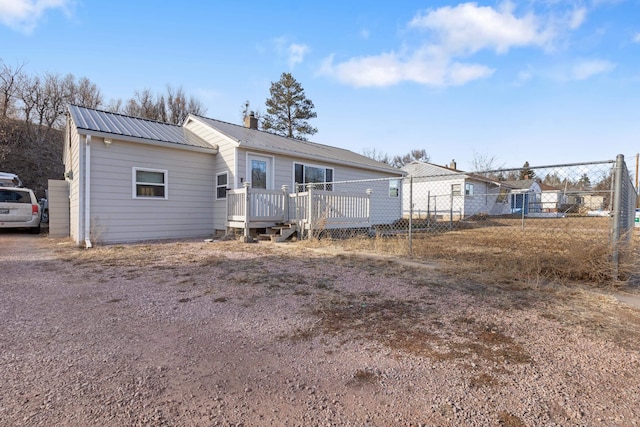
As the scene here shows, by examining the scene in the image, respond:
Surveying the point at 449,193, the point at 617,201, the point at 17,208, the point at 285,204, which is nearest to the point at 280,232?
the point at 285,204

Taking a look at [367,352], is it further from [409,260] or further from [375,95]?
[375,95]

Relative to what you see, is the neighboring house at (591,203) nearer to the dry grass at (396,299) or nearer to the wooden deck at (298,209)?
the dry grass at (396,299)

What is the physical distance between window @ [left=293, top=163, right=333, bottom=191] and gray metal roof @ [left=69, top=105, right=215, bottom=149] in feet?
10.1

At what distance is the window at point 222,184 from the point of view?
9.97 metres

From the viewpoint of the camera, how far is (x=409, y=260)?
228 inches

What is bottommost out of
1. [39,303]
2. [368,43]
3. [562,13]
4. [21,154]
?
[39,303]

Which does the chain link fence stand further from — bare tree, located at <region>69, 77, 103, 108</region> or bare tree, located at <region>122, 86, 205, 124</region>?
bare tree, located at <region>69, 77, 103, 108</region>

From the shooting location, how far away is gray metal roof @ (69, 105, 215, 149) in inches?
332

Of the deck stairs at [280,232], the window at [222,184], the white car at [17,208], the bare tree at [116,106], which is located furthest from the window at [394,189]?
the bare tree at [116,106]

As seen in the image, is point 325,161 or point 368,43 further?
point 325,161

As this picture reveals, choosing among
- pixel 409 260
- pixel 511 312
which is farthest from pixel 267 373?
pixel 409 260

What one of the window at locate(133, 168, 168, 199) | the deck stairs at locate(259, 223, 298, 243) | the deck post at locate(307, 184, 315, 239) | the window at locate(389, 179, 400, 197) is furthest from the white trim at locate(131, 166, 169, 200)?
the window at locate(389, 179, 400, 197)

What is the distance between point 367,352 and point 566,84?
12129 millimetres

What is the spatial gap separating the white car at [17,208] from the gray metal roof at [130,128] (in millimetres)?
3428
